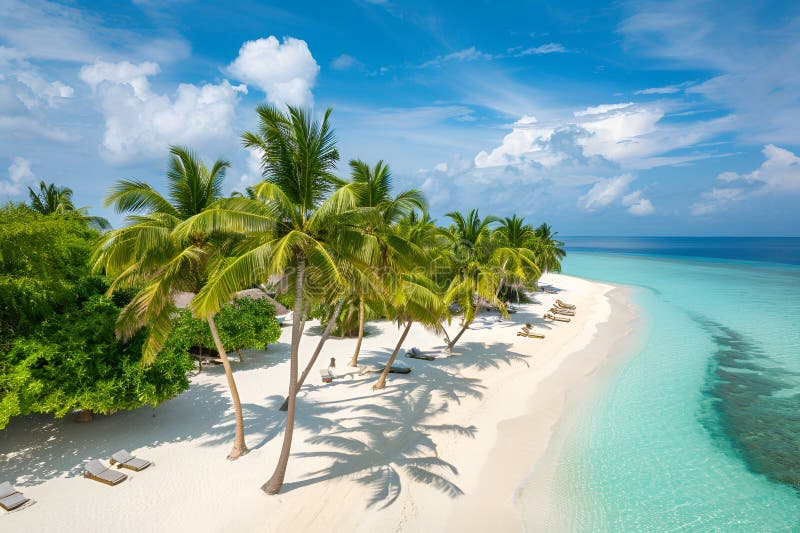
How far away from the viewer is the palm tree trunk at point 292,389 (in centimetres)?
850

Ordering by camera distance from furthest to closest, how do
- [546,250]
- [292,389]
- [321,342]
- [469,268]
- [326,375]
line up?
[546,250] → [469,268] → [326,375] → [321,342] → [292,389]

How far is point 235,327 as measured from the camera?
17328mm

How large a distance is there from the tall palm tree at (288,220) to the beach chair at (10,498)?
4959 mm

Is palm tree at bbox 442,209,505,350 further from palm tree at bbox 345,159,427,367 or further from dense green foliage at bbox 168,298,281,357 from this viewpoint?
dense green foliage at bbox 168,298,281,357

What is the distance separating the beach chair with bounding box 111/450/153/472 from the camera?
380 inches

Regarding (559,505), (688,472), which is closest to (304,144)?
(559,505)

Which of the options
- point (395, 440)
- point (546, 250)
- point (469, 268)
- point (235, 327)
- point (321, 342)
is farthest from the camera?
point (546, 250)

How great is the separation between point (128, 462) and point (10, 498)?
81.9 inches

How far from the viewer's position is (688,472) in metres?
11.7

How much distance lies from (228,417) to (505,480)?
8.72m

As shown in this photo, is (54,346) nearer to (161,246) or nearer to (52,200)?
(161,246)

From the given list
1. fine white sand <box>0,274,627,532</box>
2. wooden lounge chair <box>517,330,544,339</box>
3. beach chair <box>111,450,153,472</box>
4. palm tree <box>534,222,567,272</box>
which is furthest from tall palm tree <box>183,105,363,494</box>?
palm tree <box>534,222,567,272</box>

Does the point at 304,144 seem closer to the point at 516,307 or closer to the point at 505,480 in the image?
the point at 505,480

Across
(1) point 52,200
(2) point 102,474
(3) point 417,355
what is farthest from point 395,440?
(1) point 52,200
